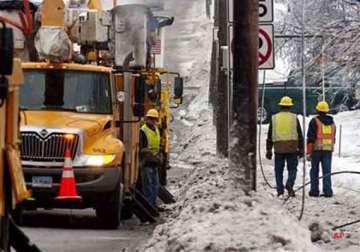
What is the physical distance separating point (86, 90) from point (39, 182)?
1.87 m

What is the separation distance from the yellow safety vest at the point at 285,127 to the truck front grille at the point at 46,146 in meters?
5.37

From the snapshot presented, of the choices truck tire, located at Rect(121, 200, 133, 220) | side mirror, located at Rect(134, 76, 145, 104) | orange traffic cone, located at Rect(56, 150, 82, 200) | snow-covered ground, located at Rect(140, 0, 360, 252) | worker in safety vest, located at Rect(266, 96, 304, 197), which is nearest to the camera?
snow-covered ground, located at Rect(140, 0, 360, 252)

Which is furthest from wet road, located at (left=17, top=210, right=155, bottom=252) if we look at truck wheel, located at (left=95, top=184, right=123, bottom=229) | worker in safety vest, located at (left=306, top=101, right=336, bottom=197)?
worker in safety vest, located at (left=306, top=101, right=336, bottom=197)

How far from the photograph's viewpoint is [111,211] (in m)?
15.3

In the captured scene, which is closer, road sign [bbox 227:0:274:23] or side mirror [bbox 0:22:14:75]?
side mirror [bbox 0:22:14:75]

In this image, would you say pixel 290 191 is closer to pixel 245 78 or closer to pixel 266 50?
pixel 266 50

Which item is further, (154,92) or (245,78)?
(154,92)

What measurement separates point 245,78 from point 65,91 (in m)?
4.24

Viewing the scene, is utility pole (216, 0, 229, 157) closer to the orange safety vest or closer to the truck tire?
the orange safety vest

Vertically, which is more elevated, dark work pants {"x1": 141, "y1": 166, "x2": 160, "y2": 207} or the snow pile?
the snow pile

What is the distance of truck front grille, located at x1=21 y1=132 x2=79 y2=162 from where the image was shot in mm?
14594

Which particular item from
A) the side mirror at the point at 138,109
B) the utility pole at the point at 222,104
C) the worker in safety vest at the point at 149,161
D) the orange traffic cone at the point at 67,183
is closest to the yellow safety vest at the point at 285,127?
the worker in safety vest at the point at 149,161

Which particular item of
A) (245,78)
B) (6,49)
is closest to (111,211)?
(245,78)

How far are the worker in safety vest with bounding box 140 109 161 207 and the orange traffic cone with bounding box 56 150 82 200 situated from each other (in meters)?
2.60
